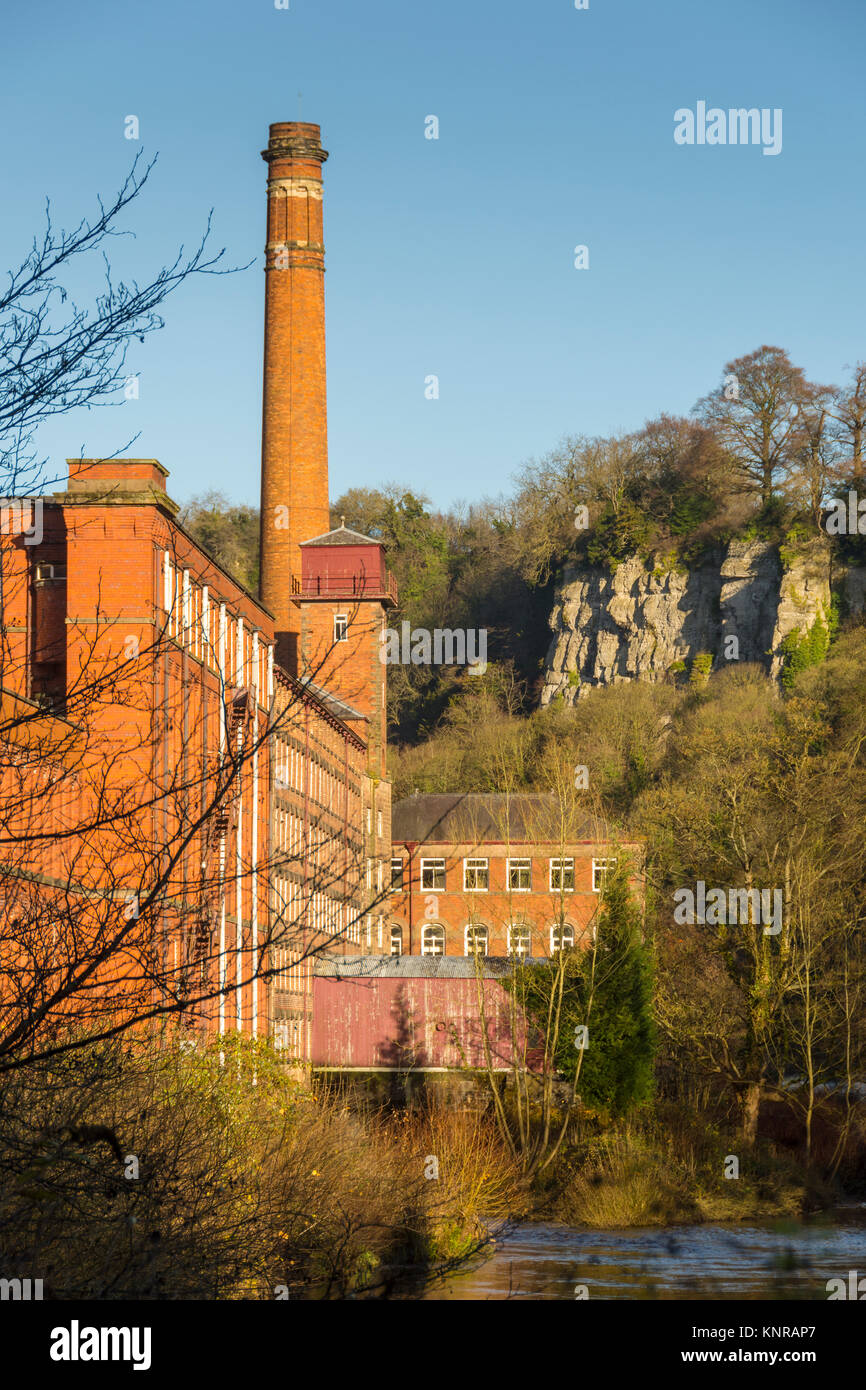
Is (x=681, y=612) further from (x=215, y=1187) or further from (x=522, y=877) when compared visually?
(x=215, y=1187)

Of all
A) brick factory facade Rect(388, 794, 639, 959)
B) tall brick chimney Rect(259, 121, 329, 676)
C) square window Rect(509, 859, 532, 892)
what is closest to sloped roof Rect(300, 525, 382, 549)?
tall brick chimney Rect(259, 121, 329, 676)

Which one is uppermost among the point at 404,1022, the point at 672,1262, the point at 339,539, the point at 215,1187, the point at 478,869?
the point at 339,539

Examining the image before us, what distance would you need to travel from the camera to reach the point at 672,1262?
23.2 meters

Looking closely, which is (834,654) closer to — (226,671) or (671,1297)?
(226,671)

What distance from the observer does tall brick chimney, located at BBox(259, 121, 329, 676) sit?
2004 inches

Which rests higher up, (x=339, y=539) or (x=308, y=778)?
(x=339, y=539)

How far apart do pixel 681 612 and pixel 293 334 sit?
33948 mm

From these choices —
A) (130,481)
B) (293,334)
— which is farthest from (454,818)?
(130,481)

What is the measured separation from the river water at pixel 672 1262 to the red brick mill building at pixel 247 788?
4403 millimetres

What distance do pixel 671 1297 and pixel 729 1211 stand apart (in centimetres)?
1015

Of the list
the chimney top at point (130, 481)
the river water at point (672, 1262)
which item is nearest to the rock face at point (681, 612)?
the river water at point (672, 1262)

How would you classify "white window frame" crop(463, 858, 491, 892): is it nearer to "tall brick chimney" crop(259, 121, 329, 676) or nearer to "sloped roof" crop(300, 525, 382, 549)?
"tall brick chimney" crop(259, 121, 329, 676)

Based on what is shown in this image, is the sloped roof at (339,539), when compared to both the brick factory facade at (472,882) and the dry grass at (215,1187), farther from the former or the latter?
the dry grass at (215,1187)
